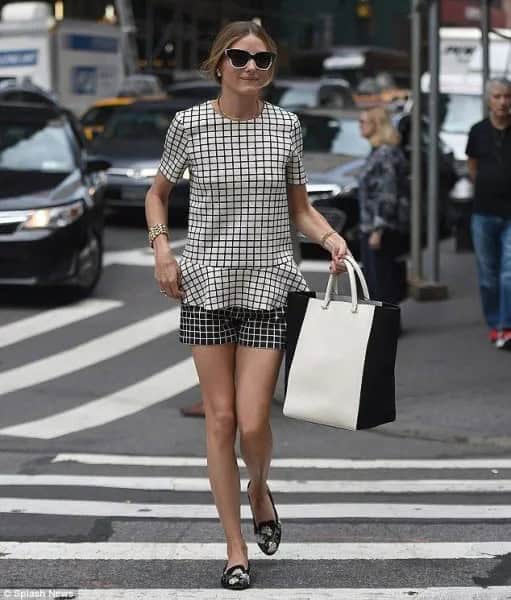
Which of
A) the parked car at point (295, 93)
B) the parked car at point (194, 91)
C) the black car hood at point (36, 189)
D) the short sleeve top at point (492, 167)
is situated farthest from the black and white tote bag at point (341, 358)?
the parked car at point (194, 91)

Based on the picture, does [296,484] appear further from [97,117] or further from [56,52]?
[56,52]

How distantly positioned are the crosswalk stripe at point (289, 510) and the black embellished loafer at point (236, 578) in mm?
1255

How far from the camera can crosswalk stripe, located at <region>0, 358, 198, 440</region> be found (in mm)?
9164

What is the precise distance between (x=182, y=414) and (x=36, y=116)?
256 inches

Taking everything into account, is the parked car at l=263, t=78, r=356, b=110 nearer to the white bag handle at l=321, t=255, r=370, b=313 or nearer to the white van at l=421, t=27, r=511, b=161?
the white van at l=421, t=27, r=511, b=161

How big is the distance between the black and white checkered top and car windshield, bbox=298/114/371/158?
13.1 m

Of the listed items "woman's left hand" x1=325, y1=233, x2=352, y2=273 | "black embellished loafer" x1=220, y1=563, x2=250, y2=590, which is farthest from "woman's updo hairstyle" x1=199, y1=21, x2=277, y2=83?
"black embellished loafer" x1=220, y1=563, x2=250, y2=590

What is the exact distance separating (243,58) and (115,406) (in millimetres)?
4967

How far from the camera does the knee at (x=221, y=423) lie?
5.42m

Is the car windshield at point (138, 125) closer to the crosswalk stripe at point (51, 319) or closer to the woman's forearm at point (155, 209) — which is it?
the crosswalk stripe at point (51, 319)

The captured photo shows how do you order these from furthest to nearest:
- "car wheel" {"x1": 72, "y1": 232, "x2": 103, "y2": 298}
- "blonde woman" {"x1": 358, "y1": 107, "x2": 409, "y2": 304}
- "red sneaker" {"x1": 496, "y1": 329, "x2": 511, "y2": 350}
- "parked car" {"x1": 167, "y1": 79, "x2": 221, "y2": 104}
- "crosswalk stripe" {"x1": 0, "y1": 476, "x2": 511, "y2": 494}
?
"parked car" {"x1": 167, "y1": 79, "x2": 221, "y2": 104} < "car wheel" {"x1": 72, "y1": 232, "x2": 103, "y2": 298} < "red sneaker" {"x1": 496, "y1": 329, "x2": 511, "y2": 350} < "blonde woman" {"x1": 358, "y1": 107, "x2": 409, "y2": 304} < "crosswalk stripe" {"x1": 0, "y1": 476, "x2": 511, "y2": 494}

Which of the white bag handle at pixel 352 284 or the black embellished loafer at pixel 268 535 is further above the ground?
the white bag handle at pixel 352 284

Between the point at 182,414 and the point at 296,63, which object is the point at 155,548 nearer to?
the point at 182,414

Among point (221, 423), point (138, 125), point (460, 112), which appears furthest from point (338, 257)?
point (460, 112)
